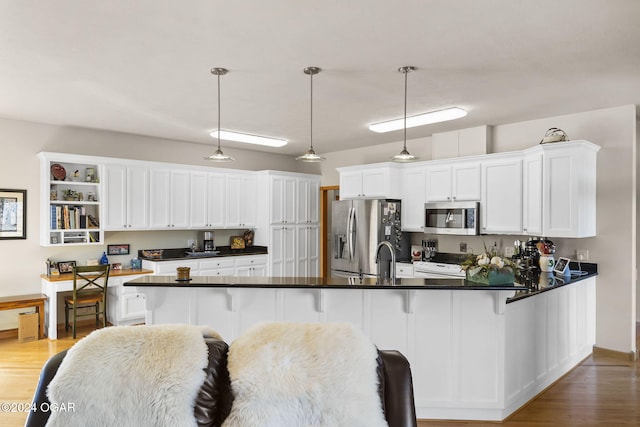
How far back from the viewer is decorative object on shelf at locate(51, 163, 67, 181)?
5.17 m

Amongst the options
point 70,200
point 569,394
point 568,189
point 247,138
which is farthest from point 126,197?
point 569,394

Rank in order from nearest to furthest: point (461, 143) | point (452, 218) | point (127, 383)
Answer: point (127, 383) → point (452, 218) → point (461, 143)

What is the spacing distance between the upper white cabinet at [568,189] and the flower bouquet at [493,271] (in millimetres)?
1763

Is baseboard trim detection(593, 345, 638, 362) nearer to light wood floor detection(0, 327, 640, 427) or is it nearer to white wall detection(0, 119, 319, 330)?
light wood floor detection(0, 327, 640, 427)

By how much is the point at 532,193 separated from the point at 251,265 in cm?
413

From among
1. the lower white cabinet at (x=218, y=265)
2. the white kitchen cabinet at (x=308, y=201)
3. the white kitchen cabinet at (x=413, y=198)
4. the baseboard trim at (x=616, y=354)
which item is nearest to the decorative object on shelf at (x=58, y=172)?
the lower white cabinet at (x=218, y=265)

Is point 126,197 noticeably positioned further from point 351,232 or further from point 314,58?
point 314,58

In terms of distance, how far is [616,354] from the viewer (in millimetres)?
4438

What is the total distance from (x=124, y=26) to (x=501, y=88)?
9.99 ft

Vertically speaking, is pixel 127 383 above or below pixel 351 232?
below

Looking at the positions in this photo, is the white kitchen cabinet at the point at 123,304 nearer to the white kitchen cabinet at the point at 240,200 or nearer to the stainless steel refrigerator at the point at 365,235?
the white kitchen cabinet at the point at 240,200

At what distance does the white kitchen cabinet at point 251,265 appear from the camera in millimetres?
6617

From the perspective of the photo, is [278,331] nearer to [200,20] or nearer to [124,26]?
[200,20]

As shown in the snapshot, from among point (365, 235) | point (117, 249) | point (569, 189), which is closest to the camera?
point (569, 189)
